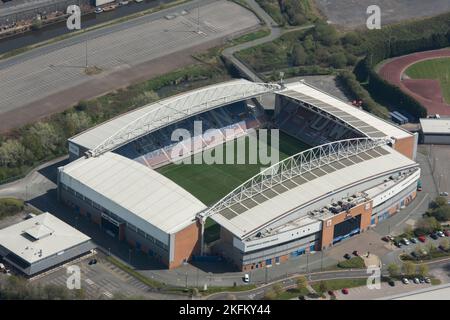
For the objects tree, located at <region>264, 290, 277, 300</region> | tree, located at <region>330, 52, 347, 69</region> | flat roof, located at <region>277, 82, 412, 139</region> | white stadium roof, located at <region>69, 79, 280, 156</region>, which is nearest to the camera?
tree, located at <region>264, 290, 277, 300</region>

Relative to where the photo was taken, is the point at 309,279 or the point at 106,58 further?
the point at 106,58

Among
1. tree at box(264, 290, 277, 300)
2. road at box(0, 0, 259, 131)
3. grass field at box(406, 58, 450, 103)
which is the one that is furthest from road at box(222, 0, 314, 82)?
tree at box(264, 290, 277, 300)

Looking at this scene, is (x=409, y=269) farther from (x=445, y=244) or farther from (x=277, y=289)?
(x=277, y=289)

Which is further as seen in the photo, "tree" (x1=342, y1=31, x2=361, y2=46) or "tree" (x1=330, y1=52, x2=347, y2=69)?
"tree" (x1=342, y1=31, x2=361, y2=46)

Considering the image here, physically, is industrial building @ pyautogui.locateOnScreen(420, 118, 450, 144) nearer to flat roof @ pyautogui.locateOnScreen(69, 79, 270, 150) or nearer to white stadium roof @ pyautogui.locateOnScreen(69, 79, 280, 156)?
white stadium roof @ pyautogui.locateOnScreen(69, 79, 280, 156)

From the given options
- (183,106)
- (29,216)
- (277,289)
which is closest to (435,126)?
(183,106)

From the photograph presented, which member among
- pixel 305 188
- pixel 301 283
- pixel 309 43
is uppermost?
pixel 305 188

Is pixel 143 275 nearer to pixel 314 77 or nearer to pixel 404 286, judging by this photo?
pixel 404 286
